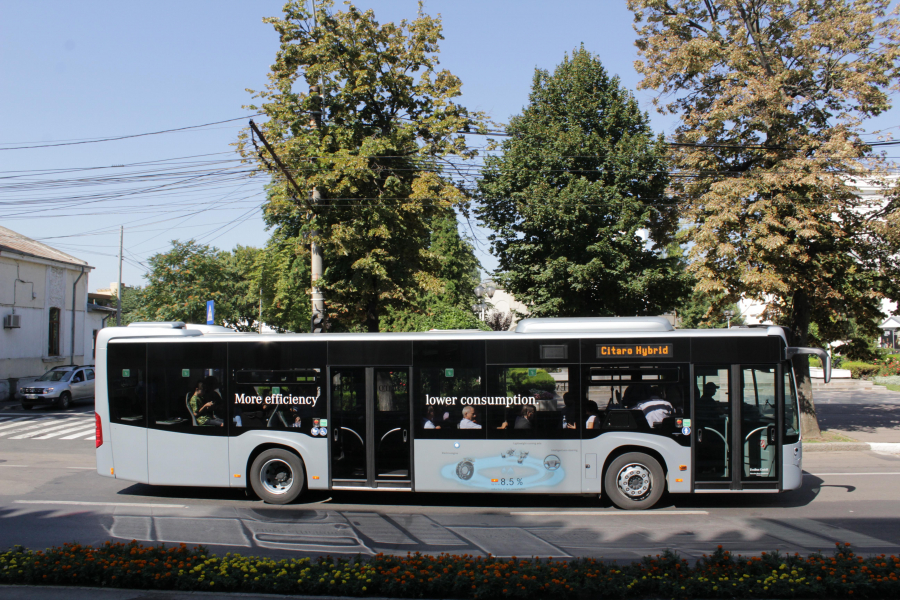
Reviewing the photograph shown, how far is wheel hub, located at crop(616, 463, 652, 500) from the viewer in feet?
32.6

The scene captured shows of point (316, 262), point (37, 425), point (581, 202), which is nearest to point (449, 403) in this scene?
point (316, 262)

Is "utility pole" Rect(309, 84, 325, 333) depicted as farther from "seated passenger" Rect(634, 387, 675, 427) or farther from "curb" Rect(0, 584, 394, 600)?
"curb" Rect(0, 584, 394, 600)

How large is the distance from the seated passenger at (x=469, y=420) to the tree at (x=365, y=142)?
7.79 metres

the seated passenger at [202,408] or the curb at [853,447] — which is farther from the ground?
the seated passenger at [202,408]

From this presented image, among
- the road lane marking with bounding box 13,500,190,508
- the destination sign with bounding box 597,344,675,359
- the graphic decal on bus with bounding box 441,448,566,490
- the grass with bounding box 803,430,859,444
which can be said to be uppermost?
the destination sign with bounding box 597,344,675,359

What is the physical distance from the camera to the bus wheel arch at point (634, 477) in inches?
389

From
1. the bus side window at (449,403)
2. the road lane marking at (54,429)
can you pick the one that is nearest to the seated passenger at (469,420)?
the bus side window at (449,403)

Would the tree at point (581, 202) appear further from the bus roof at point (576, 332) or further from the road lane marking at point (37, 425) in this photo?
the road lane marking at point (37, 425)

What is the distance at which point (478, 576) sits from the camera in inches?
246

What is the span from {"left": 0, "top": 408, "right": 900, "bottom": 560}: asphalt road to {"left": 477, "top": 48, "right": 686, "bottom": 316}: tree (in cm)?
1036

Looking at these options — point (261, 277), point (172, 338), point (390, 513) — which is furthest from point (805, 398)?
point (261, 277)

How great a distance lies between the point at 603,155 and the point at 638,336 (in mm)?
13287

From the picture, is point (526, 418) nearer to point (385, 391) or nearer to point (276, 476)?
point (385, 391)

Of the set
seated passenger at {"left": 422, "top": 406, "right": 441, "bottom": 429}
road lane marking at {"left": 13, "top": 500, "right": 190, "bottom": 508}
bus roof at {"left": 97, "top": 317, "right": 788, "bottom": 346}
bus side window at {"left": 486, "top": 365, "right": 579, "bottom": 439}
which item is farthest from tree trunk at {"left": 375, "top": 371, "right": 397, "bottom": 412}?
road lane marking at {"left": 13, "top": 500, "right": 190, "bottom": 508}
